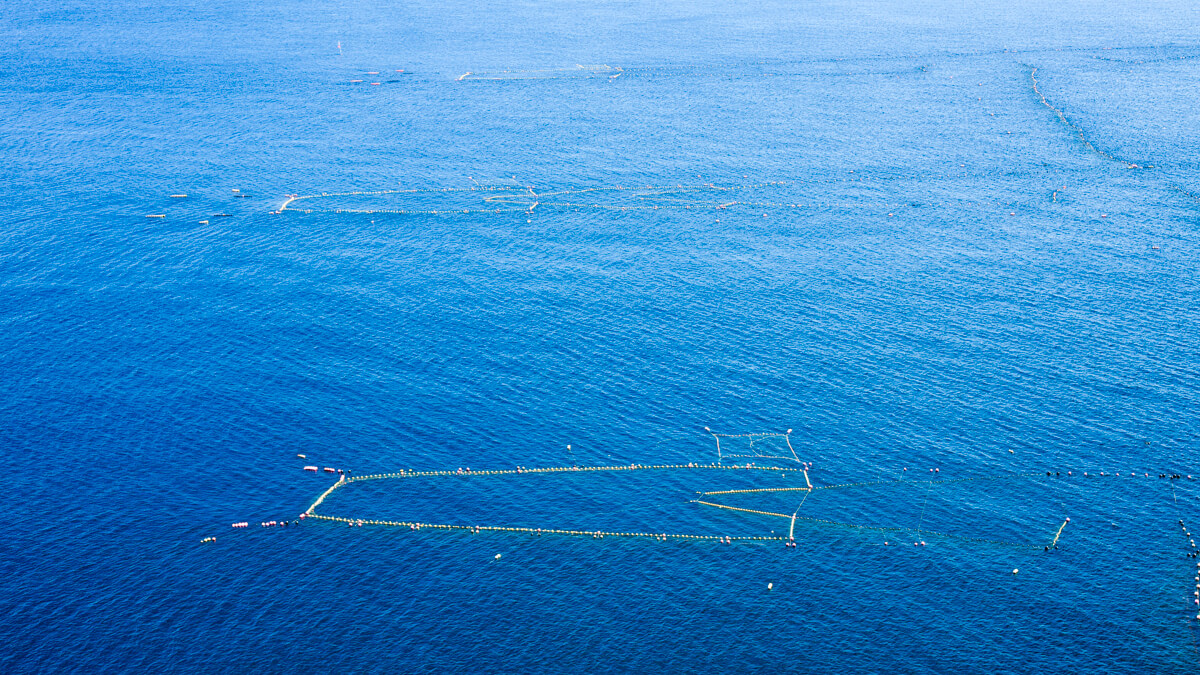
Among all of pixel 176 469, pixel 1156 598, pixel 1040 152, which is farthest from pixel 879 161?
pixel 176 469

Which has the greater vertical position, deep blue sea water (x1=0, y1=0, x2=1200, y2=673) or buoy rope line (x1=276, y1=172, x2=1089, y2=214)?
buoy rope line (x1=276, y1=172, x2=1089, y2=214)

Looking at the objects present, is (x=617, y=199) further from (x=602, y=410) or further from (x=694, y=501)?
(x=694, y=501)

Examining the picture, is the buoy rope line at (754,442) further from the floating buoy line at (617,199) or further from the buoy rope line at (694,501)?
the floating buoy line at (617,199)

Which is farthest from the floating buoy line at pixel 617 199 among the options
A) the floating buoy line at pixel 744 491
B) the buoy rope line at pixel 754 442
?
the floating buoy line at pixel 744 491

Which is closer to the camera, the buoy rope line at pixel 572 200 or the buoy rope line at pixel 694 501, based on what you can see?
the buoy rope line at pixel 694 501

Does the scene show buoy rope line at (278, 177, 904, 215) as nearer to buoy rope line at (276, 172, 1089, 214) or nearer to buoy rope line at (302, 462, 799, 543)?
buoy rope line at (276, 172, 1089, 214)

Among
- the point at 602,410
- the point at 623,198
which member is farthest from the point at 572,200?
the point at 602,410

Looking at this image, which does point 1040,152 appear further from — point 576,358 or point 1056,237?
point 576,358

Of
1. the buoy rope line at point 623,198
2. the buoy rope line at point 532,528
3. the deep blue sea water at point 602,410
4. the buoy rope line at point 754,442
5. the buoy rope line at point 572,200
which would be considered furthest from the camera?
the buoy rope line at point 572,200

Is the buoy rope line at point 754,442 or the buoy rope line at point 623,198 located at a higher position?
the buoy rope line at point 623,198

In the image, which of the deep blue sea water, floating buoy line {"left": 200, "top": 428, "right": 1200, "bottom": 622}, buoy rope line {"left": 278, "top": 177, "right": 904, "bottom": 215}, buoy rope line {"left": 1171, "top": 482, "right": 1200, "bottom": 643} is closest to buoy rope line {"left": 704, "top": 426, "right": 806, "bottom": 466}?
floating buoy line {"left": 200, "top": 428, "right": 1200, "bottom": 622}
